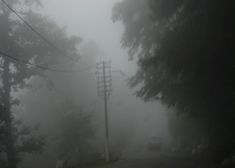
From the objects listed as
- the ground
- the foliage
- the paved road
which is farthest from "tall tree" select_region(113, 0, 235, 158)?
the foliage

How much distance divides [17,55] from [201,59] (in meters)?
19.8

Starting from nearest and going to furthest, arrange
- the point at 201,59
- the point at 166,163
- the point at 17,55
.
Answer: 1. the point at 201,59
2. the point at 166,163
3. the point at 17,55

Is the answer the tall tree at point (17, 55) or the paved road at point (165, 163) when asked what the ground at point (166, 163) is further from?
the tall tree at point (17, 55)

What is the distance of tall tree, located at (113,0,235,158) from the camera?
12898mm

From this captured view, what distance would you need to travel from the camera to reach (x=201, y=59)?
13.8 m

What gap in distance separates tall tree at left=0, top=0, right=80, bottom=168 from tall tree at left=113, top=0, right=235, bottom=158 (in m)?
14.5

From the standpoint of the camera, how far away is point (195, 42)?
13.6 meters

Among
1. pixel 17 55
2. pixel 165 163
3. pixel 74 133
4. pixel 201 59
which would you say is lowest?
pixel 165 163

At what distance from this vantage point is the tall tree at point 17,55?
2773 centimetres

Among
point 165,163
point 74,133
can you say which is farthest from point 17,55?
point 165,163

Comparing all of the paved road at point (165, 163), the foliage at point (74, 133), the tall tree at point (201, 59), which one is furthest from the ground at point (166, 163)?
the foliage at point (74, 133)

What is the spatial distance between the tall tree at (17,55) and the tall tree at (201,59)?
1452cm

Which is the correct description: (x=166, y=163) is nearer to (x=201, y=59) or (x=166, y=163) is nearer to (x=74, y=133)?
(x=201, y=59)

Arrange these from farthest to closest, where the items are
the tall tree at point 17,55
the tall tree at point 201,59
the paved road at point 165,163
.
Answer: the tall tree at point 17,55 < the paved road at point 165,163 < the tall tree at point 201,59
